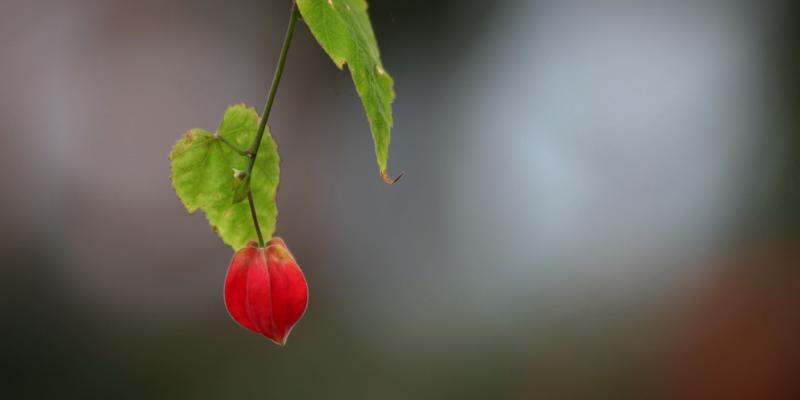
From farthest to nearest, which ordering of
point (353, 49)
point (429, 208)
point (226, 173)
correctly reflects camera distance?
point (429, 208)
point (226, 173)
point (353, 49)

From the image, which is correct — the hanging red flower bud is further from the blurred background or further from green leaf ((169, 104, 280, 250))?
the blurred background

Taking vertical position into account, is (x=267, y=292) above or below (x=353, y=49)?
below

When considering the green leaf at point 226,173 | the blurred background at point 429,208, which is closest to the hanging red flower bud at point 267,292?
the green leaf at point 226,173

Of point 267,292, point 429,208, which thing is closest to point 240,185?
point 267,292

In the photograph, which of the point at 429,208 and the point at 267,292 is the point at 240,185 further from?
the point at 429,208

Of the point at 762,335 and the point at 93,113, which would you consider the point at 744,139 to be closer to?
the point at 762,335

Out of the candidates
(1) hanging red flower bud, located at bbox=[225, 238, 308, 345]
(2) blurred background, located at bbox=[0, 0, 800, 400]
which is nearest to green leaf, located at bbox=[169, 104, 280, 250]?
(1) hanging red flower bud, located at bbox=[225, 238, 308, 345]
